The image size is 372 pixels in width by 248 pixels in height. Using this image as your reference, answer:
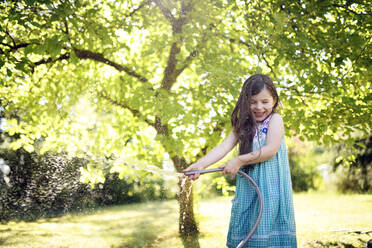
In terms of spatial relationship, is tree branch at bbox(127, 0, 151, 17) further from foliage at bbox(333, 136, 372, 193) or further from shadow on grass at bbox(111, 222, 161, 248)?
foliage at bbox(333, 136, 372, 193)

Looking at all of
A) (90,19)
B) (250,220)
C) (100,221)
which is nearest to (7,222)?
(100,221)

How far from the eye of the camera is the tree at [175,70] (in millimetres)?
4133

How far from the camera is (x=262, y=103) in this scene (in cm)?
222

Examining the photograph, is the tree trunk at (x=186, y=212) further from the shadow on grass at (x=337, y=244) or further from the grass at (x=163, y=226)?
the shadow on grass at (x=337, y=244)

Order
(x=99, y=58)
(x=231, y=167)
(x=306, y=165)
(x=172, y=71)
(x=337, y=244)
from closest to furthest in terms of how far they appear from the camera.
Result: (x=231, y=167)
(x=337, y=244)
(x=99, y=58)
(x=172, y=71)
(x=306, y=165)

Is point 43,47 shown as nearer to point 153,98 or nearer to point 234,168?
point 153,98

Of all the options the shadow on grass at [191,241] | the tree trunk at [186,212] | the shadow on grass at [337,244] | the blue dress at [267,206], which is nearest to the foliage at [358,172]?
the shadow on grass at [337,244]

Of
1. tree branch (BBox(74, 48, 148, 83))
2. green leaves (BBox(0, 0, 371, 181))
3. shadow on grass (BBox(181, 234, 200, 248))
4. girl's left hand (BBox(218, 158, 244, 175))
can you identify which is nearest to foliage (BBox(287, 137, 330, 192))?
green leaves (BBox(0, 0, 371, 181))

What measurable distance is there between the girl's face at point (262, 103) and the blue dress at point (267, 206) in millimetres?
55

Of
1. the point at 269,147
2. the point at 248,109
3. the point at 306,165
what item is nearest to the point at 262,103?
the point at 248,109

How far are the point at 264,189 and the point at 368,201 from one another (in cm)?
844

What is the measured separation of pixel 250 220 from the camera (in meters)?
2.15

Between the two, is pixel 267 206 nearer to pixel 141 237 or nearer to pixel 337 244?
pixel 337 244

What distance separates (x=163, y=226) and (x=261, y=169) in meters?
5.96
